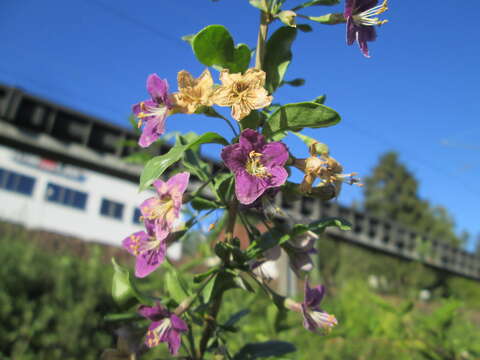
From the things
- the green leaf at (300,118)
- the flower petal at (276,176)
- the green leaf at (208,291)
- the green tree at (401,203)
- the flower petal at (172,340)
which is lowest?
the flower petal at (172,340)

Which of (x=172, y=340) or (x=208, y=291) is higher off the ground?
(x=208, y=291)

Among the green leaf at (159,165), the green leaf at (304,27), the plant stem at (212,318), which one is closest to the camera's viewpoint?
the green leaf at (159,165)

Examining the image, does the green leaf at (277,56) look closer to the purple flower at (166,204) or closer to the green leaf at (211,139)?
the green leaf at (211,139)

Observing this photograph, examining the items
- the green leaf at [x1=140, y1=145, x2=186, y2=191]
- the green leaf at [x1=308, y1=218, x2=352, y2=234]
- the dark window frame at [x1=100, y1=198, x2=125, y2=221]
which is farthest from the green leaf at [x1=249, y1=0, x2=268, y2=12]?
the dark window frame at [x1=100, y1=198, x2=125, y2=221]

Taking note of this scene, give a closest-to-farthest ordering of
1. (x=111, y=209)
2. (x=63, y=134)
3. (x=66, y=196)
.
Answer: (x=63, y=134)
(x=66, y=196)
(x=111, y=209)

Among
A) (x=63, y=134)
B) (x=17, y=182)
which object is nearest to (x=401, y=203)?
(x=17, y=182)

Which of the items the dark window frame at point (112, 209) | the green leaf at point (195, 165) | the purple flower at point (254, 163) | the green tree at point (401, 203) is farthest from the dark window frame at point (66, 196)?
the green tree at point (401, 203)

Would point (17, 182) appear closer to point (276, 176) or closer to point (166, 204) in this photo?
point (166, 204)
